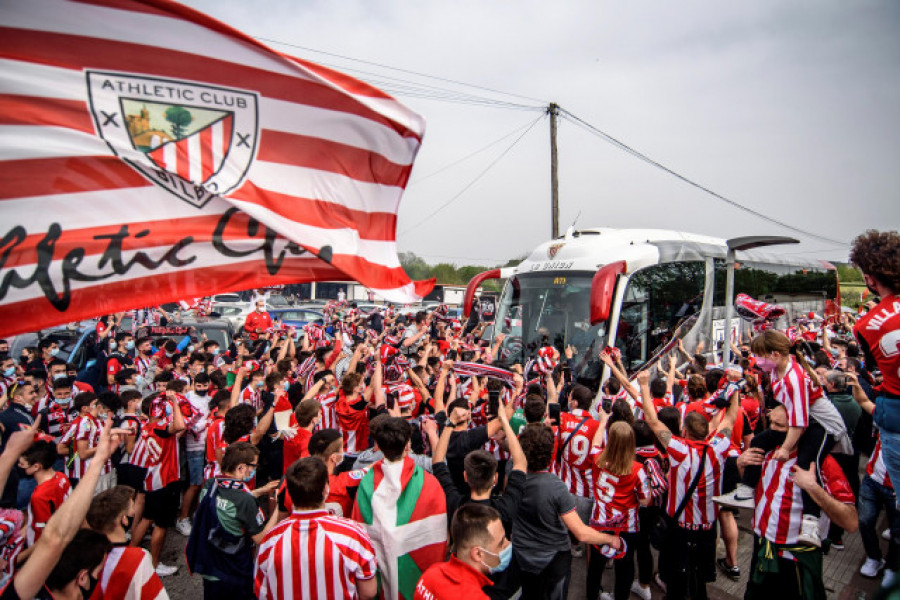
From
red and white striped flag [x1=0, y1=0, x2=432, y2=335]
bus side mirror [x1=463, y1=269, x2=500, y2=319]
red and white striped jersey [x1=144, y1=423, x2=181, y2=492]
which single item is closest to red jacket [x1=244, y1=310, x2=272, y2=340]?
bus side mirror [x1=463, y1=269, x2=500, y2=319]

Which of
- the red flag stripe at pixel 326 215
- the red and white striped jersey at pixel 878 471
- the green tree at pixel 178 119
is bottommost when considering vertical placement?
the red and white striped jersey at pixel 878 471

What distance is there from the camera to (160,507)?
5070 mm

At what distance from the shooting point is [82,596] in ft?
8.55

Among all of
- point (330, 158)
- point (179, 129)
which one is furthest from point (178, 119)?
point (330, 158)

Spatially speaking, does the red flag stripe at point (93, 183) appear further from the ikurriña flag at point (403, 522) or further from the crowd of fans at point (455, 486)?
the ikurriña flag at point (403, 522)

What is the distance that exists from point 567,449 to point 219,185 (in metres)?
3.66

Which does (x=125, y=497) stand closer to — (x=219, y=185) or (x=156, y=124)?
(x=219, y=185)

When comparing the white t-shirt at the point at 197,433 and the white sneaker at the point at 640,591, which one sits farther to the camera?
the white t-shirt at the point at 197,433

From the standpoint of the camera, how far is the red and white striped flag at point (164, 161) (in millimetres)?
2131

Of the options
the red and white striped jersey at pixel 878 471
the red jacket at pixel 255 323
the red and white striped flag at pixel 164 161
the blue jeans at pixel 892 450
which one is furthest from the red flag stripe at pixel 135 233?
the red jacket at pixel 255 323

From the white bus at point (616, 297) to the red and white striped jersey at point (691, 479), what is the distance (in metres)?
3.71

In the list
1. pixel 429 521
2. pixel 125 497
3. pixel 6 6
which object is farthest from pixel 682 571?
pixel 6 6

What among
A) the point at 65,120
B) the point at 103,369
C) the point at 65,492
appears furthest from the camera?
the point at 103,369

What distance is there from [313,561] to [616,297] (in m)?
7.29
